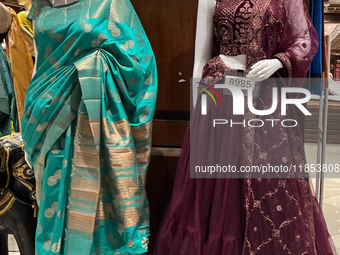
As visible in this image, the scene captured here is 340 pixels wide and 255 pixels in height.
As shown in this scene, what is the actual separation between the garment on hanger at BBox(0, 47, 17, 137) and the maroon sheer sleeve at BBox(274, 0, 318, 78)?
1666 mm

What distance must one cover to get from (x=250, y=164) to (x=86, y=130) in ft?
2.15

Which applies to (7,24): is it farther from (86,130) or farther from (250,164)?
(250,164)

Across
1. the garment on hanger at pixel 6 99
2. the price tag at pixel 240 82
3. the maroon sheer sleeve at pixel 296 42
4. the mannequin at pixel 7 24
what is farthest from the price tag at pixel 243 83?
the garment on hanger at pixel 6 99

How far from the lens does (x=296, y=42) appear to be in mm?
1280

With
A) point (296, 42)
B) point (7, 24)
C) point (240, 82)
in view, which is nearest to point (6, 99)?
point (7, 24)

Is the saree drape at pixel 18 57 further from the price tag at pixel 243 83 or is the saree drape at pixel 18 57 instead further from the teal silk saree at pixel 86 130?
the price tag at pixel 243 83

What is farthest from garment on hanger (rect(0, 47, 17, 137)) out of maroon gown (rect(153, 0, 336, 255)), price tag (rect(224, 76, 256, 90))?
price tag (rect(224, 76, 256, 90))

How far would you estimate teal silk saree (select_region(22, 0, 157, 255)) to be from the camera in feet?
3.77

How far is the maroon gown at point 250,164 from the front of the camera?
3.95ft

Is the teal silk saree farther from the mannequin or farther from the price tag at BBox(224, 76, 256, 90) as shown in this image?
the mannequin

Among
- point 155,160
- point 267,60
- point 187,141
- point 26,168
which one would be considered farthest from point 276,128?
point 26,168

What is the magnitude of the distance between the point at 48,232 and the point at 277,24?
4.07 ft

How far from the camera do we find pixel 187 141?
140cm

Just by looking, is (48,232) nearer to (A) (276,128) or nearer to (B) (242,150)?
(B) (242,150)
